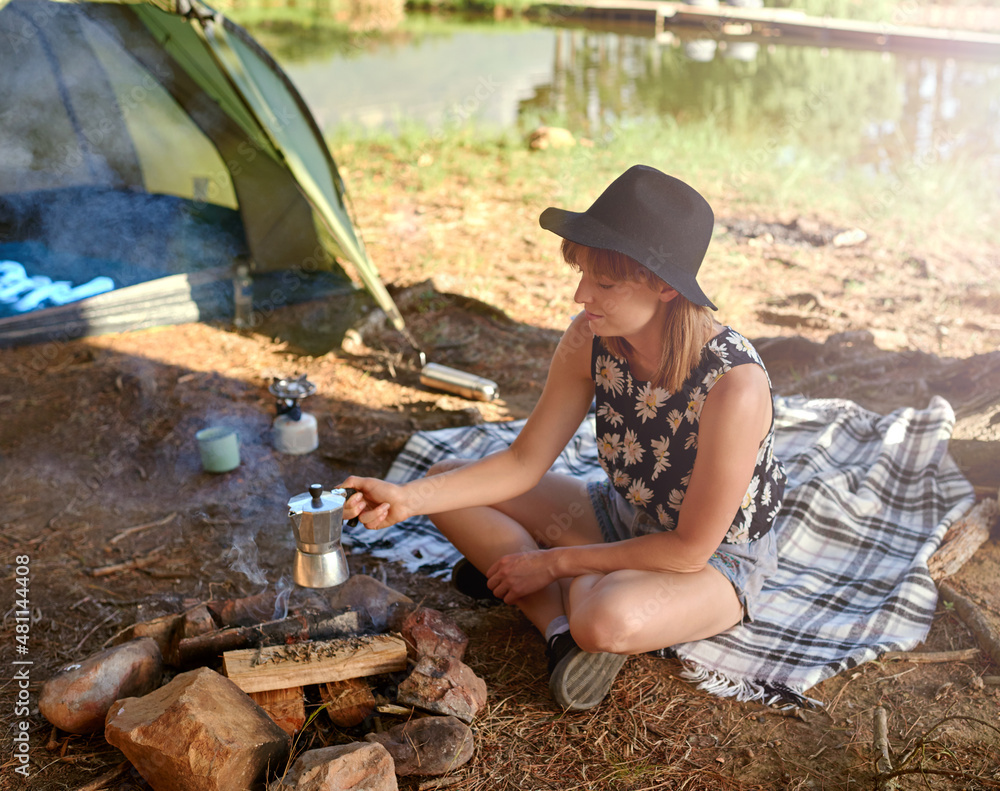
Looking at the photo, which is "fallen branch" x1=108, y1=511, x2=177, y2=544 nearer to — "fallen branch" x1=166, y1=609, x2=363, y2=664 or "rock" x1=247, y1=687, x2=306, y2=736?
"fallen branch" x1=166, y1=609, x2=363, y2=664

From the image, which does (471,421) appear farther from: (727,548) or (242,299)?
(242,299)

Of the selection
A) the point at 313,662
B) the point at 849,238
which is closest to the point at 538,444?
Answer: the point at 313,662

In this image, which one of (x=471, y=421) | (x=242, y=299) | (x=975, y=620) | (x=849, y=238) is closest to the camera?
(x=975, y=620)

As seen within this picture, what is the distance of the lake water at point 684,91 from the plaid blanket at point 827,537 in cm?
459

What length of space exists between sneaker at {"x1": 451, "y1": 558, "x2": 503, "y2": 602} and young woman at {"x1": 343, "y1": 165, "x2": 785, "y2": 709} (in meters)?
0.07

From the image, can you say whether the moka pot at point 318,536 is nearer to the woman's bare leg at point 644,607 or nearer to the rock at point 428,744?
the rock at point 428,744

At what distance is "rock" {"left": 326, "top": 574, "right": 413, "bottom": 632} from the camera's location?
1.96m

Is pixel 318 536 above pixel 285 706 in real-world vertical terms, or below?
above

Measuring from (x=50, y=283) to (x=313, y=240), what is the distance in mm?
1374

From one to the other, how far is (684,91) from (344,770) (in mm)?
10568

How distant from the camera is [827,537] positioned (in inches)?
97.0

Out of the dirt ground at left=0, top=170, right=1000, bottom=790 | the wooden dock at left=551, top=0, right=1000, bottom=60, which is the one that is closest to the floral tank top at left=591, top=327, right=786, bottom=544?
the dirt ground at left=0, top=170, right=1000, bottom=790

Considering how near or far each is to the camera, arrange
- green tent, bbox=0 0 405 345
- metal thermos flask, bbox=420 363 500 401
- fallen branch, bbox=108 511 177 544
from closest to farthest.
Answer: fallen branch, bbox=108 511 177 544, metal thermos flask, bbox=420 363 500 401, green tent, bbox=0 0 405 345

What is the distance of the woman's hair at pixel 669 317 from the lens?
1.64 metres
